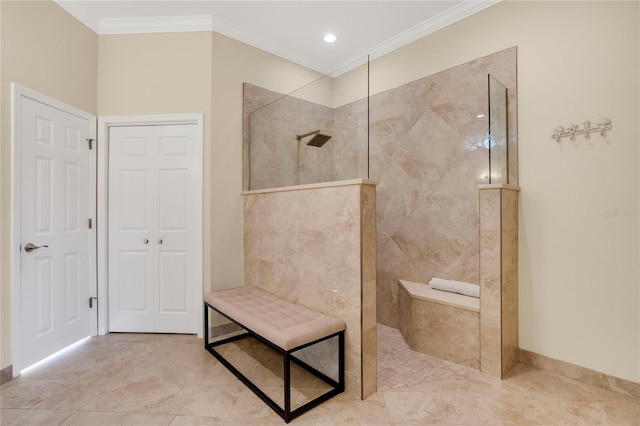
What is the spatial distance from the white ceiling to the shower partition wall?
0.41 meters

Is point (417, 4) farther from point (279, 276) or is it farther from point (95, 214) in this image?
point (95, 214)

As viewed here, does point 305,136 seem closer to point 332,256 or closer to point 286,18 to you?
point 332,256

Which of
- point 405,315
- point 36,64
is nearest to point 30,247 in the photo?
point 36,64

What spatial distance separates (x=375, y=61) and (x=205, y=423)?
3.56 m

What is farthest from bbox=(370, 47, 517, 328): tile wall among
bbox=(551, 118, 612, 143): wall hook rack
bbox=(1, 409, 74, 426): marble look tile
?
bbox=(1, 409, 74, 426): marble look tile

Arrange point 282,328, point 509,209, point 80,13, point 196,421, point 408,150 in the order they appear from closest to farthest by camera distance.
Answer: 1. point 196,421
2. point 282,328
3. point 509,209
4. point 80,13
5. point 408,150

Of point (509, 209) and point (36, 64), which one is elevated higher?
point (36, 64)

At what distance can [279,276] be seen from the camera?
2658mm

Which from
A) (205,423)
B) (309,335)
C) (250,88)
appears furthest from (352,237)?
(250,88)

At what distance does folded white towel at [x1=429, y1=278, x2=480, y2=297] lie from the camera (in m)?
2.52

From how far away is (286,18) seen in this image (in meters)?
2.88

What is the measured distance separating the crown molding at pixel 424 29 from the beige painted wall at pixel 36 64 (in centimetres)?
232

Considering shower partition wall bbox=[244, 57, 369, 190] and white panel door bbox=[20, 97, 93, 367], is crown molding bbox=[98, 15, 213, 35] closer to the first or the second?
shower partition wall bbox=[244, 57, 369, 190]

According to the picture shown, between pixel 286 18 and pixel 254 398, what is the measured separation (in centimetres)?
314
